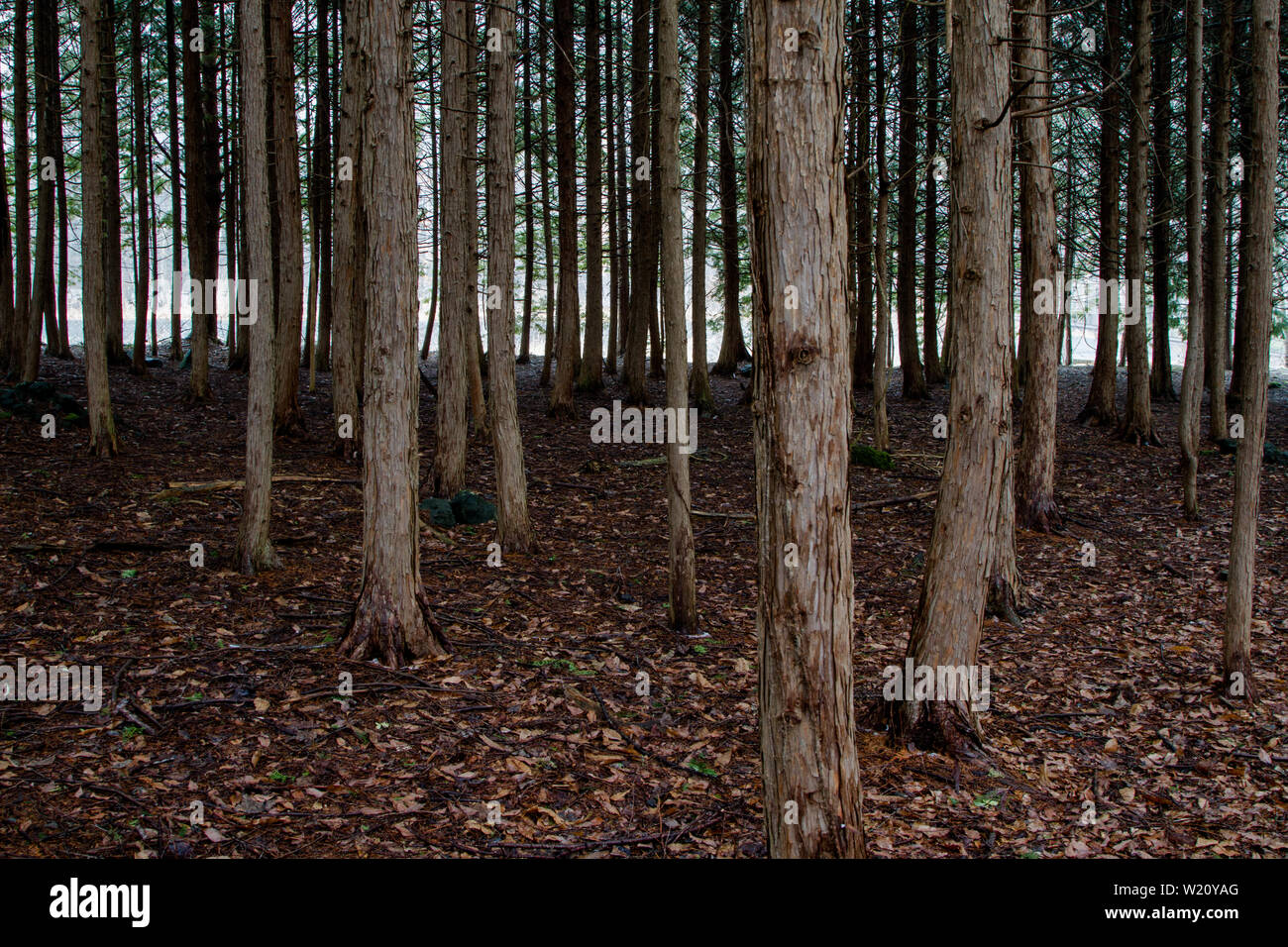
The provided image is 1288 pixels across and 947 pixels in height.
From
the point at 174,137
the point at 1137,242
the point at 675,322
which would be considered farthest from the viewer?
the point at 174,137

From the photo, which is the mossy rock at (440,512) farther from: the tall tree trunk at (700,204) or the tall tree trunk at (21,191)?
the tall tree trunk at (21,191)

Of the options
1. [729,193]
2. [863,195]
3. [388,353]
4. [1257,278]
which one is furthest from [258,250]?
[863,195]

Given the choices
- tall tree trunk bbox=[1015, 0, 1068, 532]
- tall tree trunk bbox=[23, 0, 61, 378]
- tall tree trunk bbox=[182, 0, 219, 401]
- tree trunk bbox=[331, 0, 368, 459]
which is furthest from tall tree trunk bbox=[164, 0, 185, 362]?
tall tree trunk bbox=[1015, 0, 1068, 532]

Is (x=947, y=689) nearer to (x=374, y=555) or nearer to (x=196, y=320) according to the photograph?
(x=374, y=555)

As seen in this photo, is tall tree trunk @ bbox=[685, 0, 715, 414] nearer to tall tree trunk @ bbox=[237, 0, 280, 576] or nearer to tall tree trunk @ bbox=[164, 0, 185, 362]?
tall tree trunk @ bbox=[237, 0, 280, 576]

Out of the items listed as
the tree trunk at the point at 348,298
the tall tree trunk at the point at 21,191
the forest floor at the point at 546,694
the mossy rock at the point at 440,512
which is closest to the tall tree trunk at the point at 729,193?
the tree trunk at the point at 348,298

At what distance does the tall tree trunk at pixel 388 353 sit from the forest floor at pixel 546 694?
0.38 meters

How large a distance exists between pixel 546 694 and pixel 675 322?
3.00 meters

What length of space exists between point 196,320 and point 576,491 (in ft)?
20.4

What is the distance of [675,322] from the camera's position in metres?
7.01

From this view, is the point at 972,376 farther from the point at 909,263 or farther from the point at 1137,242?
the point at 909,263

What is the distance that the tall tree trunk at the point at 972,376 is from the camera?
568cm

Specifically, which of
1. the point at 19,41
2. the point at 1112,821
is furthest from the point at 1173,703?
the point at 19,41

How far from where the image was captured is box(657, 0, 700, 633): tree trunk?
6723 millimetres
